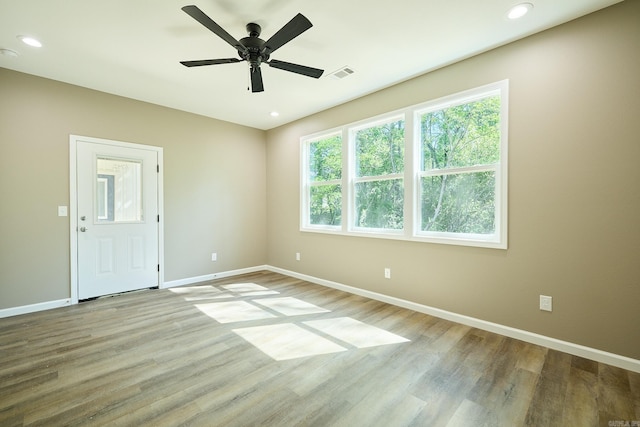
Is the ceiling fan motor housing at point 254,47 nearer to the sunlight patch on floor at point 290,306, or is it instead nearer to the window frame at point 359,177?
the window frame at point 359,177

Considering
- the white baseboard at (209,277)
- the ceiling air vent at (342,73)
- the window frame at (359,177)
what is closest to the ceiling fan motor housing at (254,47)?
the ceiling air vent at (342,73)

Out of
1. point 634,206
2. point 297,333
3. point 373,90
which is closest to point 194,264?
point 297,333

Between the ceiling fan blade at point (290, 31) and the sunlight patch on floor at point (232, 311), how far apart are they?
270 cm

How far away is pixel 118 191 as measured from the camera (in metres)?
3.91

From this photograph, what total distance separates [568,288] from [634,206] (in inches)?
31.0

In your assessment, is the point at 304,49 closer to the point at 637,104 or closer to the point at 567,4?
the point at 567,4

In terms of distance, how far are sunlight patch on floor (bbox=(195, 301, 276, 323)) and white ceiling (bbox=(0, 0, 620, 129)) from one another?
9.12 feet

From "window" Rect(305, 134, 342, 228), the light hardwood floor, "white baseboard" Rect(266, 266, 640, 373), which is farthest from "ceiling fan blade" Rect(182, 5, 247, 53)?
"white baseboard" Rect(266, 266, 640, 373)

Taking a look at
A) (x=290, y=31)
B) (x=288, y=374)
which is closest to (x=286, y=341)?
(x=288, y=374)

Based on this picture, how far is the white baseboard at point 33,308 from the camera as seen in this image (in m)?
3.13

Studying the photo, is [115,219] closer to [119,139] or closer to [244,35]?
[119,139]

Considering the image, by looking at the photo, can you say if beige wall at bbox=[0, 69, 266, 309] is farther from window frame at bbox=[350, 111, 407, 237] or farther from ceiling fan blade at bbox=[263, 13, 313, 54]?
ceiling fan blade at bbox=[263, 13, 313, 54]

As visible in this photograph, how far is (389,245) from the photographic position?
3609mm

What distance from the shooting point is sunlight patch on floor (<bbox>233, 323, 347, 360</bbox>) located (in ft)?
7.86
